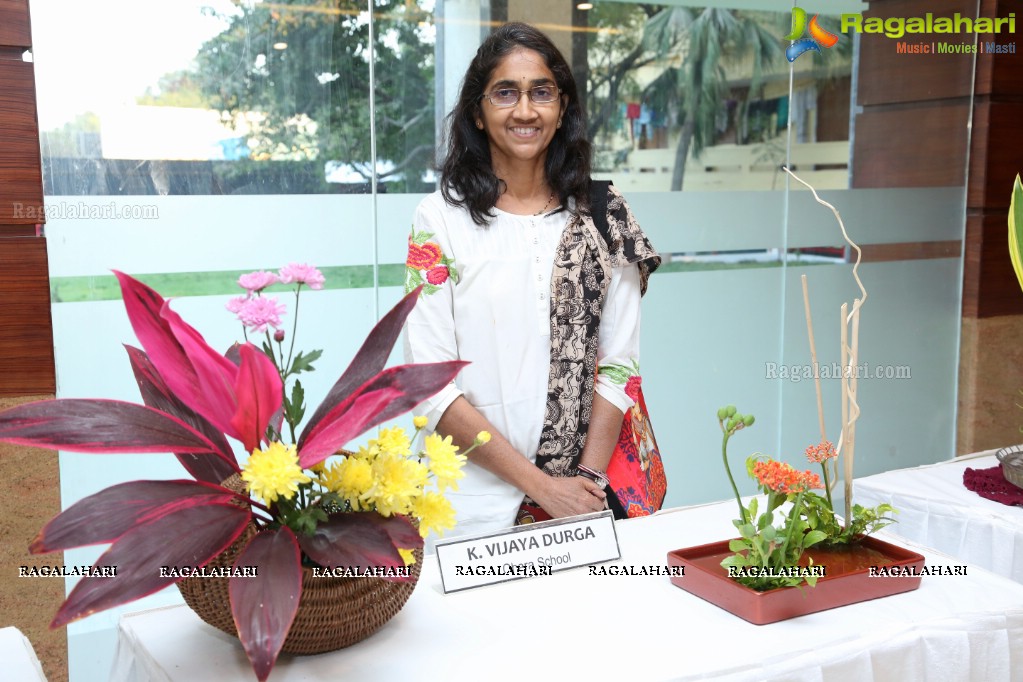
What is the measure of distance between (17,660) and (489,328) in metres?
0.90

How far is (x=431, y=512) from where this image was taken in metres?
1.09

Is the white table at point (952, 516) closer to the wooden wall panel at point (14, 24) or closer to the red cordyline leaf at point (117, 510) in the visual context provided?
the red cordyline leaf at point (117, 510)

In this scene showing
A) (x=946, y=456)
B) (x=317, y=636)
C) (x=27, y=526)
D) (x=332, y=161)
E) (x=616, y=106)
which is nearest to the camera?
(x=317, y=636)

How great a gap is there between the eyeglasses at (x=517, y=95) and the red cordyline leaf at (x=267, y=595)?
1.04 m

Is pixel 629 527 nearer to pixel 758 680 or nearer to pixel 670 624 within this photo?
pixel 670 624

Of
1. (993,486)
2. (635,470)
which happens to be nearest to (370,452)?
(635,470)

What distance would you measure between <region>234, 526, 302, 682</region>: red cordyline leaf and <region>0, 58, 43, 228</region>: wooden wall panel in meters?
1.69

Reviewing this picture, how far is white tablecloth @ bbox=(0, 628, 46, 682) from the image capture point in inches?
47.3

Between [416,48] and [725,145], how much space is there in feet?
3.87

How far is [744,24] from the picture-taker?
3.38 metres

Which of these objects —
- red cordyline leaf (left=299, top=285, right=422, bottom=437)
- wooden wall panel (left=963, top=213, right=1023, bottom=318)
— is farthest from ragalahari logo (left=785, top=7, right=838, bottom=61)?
red cordyline leaf (left=299, top=285, right=422, bottom=437)

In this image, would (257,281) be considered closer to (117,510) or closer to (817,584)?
(117,510)

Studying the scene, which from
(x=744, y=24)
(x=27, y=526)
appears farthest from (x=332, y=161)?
(x=744, y=24)

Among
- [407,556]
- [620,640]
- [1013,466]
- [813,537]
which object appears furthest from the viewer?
[1013,466]
